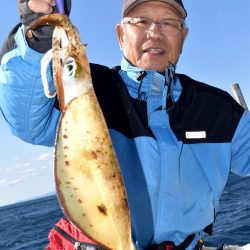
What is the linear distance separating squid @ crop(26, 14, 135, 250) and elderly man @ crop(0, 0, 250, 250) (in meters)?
0.98

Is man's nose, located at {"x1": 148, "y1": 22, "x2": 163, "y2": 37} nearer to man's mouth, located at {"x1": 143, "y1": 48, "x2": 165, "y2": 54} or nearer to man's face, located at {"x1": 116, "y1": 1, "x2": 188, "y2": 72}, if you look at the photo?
man's face, located at {"x1": 116, "y1": 1, "x2": 188, "y2": 72}

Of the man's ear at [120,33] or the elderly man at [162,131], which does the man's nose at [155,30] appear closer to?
the elderly man at [162,131]

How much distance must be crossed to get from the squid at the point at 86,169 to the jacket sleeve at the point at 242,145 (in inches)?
103

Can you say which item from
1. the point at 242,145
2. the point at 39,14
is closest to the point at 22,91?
the point at 39,14

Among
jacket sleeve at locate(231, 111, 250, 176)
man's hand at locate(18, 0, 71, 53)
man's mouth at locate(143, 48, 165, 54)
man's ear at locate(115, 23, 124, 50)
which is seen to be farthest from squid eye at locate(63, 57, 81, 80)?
jacket sleeve at locate(231, 111, 250, 176)

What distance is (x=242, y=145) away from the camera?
4.38 metres

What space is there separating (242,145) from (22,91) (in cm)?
273

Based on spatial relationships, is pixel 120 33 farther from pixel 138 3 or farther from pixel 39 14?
pixel 39 14

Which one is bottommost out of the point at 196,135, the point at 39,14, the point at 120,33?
the point at 196,135

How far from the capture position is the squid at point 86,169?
203 centimetres

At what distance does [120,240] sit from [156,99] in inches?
81.0

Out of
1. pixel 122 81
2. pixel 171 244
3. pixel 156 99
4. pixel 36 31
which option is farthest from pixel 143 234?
pixel 36 31

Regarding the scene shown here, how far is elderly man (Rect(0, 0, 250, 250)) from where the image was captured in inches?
140

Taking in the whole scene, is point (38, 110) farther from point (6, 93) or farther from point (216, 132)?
point (216, 132)
